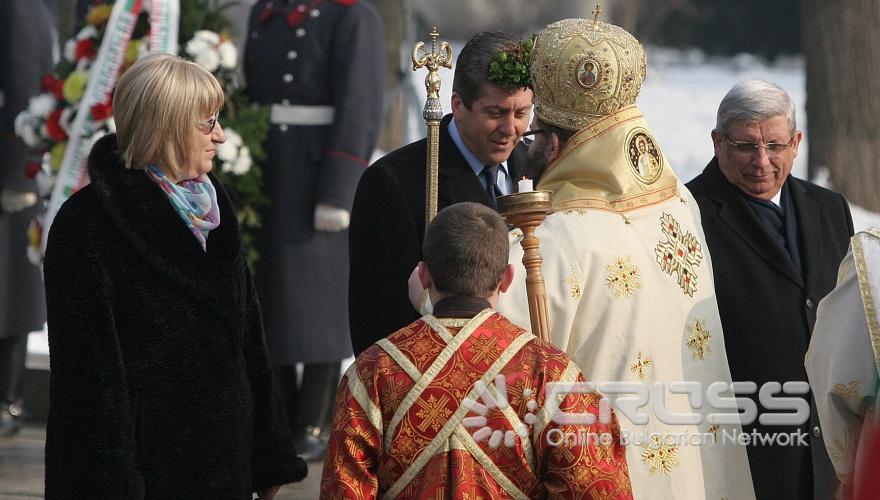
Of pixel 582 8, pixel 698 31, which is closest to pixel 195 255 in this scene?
pixel 582 8

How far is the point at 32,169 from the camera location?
8.14m

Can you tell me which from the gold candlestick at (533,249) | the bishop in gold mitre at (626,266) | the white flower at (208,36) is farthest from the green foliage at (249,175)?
the gold candlestick at (533,249)

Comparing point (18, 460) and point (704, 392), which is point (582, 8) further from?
point (704, 392)

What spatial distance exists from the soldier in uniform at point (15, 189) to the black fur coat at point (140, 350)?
14.3 ft

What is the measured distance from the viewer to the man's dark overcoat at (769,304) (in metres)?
4.91

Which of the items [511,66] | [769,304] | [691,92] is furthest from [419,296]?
[691,92]

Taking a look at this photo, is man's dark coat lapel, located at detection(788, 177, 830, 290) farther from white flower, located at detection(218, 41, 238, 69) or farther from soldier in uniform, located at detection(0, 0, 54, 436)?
soldier in uniform, located at detection(0, 0, 54, 436)

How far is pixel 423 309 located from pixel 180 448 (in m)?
0.68

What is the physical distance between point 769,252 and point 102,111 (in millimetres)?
3816

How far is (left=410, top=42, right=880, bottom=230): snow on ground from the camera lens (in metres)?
15.7

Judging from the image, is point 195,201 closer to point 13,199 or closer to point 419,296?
point 419,296

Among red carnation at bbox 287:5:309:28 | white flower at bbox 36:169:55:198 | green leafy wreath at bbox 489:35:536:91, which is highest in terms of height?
red carnation at bbox 287:5:309:28

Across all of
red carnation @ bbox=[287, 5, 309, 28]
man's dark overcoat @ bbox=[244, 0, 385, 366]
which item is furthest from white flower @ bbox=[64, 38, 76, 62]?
red carnation @ bbox=[287, 5, 309, 28]

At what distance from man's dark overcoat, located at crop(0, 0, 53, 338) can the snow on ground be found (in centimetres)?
571
